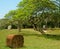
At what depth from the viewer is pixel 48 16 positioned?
30.6 m

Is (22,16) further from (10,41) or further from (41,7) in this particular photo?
(10,41)

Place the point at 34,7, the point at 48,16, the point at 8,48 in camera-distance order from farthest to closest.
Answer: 1. the point at 48,16
2. the point at 34,7
3. the point at 8,48

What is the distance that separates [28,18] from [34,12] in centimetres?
139

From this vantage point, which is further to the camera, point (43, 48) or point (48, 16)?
point (48, 16)

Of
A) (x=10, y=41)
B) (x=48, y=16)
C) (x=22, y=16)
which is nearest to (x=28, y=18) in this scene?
(x=22, y=16)

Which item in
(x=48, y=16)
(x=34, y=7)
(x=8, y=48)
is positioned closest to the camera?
(x=8, y=48)

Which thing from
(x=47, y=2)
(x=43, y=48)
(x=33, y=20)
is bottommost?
(x=43, y=48)

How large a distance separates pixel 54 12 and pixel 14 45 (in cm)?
1427

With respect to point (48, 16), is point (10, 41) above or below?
below

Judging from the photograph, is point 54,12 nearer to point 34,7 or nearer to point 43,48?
point 34,7

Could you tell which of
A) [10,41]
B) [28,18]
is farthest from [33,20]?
[10,41]

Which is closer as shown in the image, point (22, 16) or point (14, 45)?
point (14, 45)

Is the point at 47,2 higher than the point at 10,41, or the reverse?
the point at 47,2

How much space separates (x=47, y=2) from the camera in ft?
95.7
